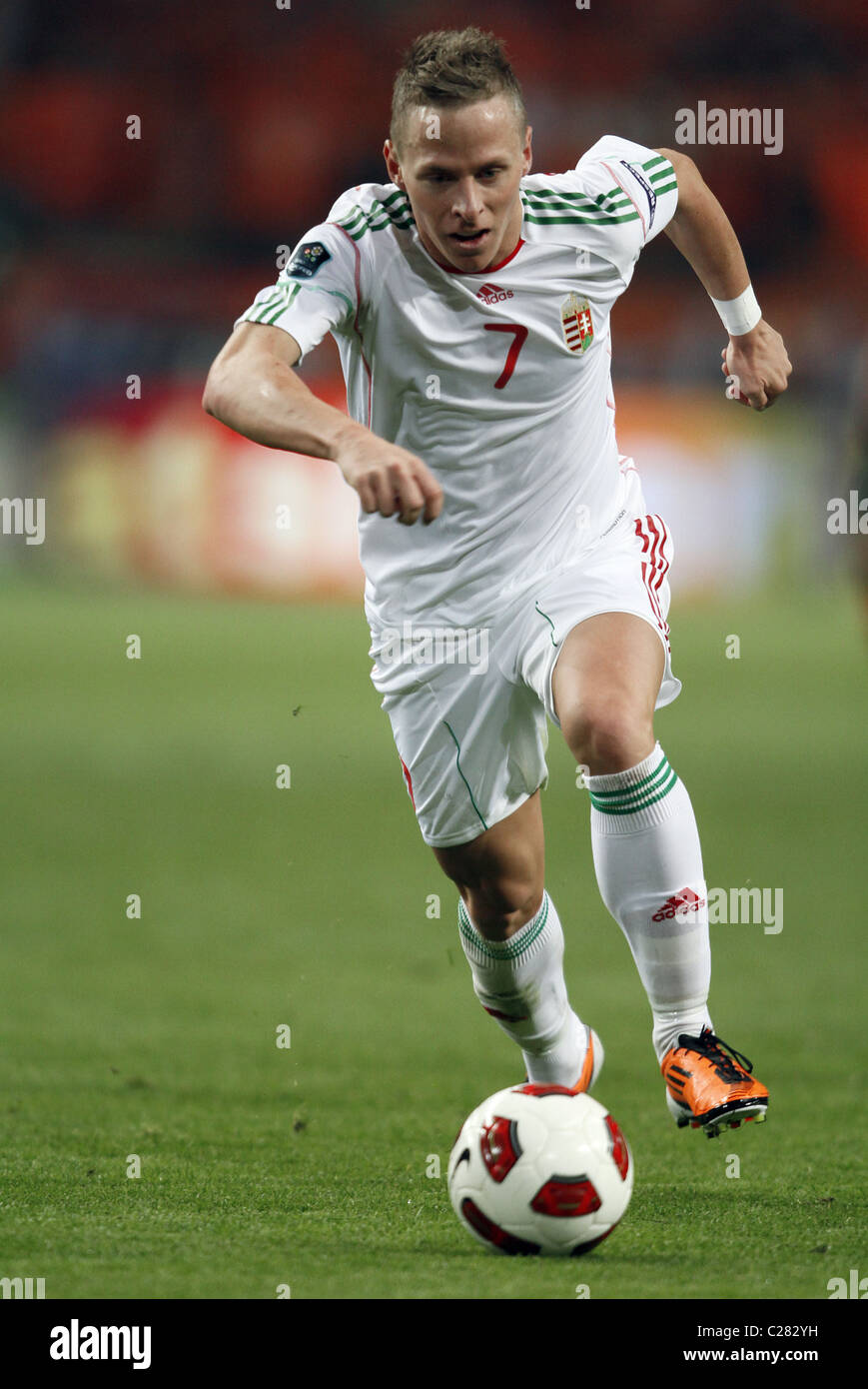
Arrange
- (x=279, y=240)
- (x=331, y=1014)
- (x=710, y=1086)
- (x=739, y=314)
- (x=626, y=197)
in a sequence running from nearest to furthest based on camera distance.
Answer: (x=710, y=1086), (x=626, y=197), (x=739, y=314), (x=331, y=1014), (x=279, y=240)

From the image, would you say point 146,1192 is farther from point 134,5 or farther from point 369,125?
point 134,5

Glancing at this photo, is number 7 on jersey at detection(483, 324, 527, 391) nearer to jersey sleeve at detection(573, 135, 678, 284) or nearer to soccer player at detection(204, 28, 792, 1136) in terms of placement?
soccer player at detection(204, 28, 792, 1136)

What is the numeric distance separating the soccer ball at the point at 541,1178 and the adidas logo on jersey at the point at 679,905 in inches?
17.3

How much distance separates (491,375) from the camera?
434 centimetres

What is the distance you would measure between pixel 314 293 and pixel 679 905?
1516 mm

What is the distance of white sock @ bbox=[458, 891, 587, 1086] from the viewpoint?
15.3 feet

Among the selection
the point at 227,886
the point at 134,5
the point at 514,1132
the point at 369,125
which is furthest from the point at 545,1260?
the point at 134,5

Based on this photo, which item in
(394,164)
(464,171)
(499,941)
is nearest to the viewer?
(464,171)

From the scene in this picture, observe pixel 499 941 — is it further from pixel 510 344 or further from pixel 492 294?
pixel 492 294

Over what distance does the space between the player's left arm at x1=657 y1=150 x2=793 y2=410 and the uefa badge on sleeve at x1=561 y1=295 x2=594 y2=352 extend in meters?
0.48

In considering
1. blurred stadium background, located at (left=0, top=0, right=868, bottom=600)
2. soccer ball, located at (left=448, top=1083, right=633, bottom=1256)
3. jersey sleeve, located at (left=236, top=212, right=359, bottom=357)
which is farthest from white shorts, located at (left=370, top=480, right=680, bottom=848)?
blurred stadium background, located at (left=0, top=0, right=868, bottom=600)

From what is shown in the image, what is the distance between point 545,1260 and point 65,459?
917 inches

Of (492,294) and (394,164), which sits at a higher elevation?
(394,164)

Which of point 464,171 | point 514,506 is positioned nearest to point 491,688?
point 514,506
